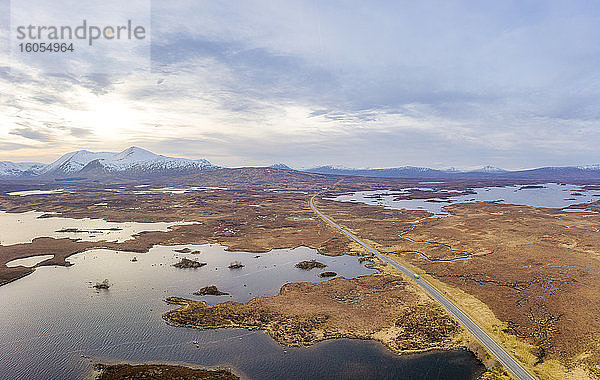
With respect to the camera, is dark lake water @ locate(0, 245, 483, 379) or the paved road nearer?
the paved road

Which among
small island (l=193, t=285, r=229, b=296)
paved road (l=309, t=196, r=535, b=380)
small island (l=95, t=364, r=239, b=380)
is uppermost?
paved road (l=309, t=196, r=535, b=380)

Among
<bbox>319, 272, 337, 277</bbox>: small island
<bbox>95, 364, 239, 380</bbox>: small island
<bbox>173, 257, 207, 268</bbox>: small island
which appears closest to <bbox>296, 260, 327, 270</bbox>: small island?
<bbox>319, 272, 337, 277</bbox>: small island

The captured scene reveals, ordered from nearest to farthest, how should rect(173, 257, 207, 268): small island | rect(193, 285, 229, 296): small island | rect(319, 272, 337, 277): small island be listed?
rect(193, 285, 229, 296): small island
rect(319, 272, 337, 277): small island
rect(173, 257, 207, 268): small island

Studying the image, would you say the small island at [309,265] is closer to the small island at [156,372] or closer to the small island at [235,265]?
the small island at [235,265]

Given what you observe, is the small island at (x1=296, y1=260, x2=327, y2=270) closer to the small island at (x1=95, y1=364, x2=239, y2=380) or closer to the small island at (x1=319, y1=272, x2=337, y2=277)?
the small island at (x1=319, y1=272, x2=337, y2=277)

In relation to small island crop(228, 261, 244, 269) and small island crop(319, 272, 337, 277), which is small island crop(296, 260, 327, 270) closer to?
small island crop(319, 272, 337, 277)

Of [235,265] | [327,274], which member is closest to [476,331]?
[327,274]

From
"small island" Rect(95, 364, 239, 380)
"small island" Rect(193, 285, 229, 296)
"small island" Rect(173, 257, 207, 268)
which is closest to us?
"small island" Rect(95, 364, 239, 380)

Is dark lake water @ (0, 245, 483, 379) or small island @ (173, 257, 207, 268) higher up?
small island @ (173, 257, 207, 268)

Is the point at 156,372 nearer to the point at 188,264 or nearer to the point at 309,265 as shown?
the point at 188,264

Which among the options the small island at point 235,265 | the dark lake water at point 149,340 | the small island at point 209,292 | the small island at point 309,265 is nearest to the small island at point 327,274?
the dark lake water at point 149,340

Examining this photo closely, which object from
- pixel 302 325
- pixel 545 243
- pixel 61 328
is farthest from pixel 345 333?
pixel 545 243
